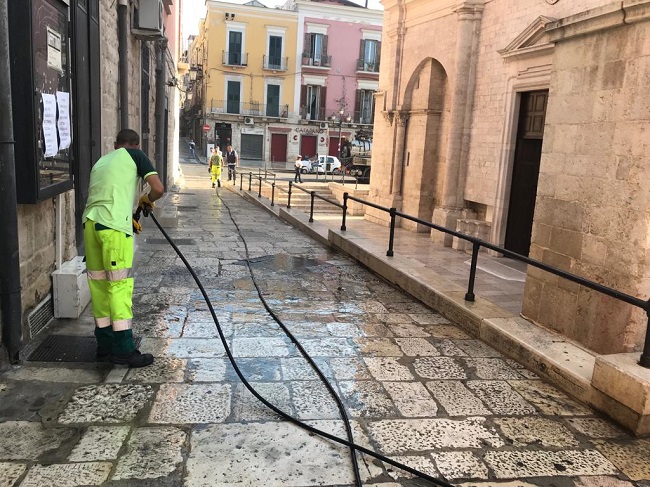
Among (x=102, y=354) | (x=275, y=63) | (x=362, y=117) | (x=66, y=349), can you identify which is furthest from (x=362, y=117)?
(x=102, y=354)

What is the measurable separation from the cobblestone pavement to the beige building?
1.06 meters

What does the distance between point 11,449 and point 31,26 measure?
2.71m

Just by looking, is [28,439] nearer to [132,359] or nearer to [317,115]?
[132,359]

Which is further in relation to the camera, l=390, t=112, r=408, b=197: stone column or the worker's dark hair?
l=390, t=112, r=408, b=197: stone column

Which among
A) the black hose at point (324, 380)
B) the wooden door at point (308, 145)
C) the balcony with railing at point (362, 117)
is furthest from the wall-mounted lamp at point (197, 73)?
the black hose at point (324, 380)

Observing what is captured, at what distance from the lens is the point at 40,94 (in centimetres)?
407

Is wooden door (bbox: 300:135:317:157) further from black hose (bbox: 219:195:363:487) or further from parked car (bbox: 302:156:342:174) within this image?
black hose (bbox: 219:195:363:487)

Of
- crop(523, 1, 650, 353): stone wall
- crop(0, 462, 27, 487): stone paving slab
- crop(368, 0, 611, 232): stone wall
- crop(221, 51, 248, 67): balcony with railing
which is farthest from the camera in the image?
crop(221, 51, 248, 67): balcony with railing

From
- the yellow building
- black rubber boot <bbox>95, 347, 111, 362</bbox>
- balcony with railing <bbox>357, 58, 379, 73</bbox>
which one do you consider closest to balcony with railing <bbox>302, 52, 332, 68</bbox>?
the yellow building

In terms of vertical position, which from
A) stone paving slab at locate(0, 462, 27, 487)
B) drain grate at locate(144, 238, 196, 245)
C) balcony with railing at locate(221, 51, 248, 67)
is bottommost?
drain grate at locate(144, 238, 196, 245)

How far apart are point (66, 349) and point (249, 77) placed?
42675mm

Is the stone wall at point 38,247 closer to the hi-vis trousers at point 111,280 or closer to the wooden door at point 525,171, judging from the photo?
the hi-vis trousers at point 111,280

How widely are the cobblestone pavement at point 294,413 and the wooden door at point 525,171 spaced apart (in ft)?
16.7

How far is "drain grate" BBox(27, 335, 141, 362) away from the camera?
13.8ft
